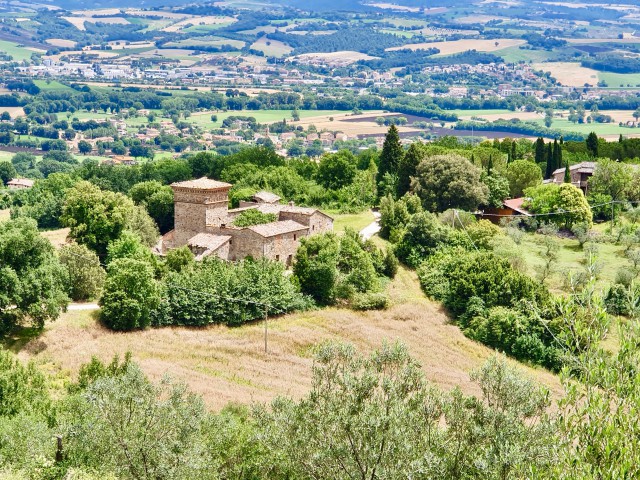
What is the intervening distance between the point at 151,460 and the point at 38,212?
43.0m

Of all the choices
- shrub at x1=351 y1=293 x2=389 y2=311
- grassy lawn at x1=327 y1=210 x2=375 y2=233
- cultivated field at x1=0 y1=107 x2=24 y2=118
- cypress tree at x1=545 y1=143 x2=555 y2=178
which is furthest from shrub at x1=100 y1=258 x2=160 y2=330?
cultivated field at x1=0 y1=107 x2=24 y2=118

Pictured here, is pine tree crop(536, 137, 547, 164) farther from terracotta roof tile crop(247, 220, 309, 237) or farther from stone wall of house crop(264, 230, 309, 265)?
terracotta roof tile crop(247, 220, 309, 237)

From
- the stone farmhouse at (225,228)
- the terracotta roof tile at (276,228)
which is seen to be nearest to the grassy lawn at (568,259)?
the stone farmhouse at (225,228)

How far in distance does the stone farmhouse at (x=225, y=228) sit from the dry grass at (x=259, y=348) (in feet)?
15.5

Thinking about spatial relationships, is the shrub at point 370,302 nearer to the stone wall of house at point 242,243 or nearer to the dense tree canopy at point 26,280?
the stone wall of house at point 242,243

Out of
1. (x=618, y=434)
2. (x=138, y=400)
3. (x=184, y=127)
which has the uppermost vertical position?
(x=618, y=434)

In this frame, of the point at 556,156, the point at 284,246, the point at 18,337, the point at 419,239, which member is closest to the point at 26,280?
the point at 18,337

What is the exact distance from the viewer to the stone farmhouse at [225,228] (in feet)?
145

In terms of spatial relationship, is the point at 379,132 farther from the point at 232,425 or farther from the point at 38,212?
the point at 232,425

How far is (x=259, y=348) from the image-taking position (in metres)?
37.1

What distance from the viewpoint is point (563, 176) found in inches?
2662

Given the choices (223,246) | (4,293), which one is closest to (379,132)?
(223,246)

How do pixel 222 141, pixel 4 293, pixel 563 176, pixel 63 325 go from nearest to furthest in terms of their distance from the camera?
pixel 4 293 < pixel 63 325 < pixel 563 176 < pixel 222 141

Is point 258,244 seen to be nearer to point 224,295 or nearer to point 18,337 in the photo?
point 224,295
